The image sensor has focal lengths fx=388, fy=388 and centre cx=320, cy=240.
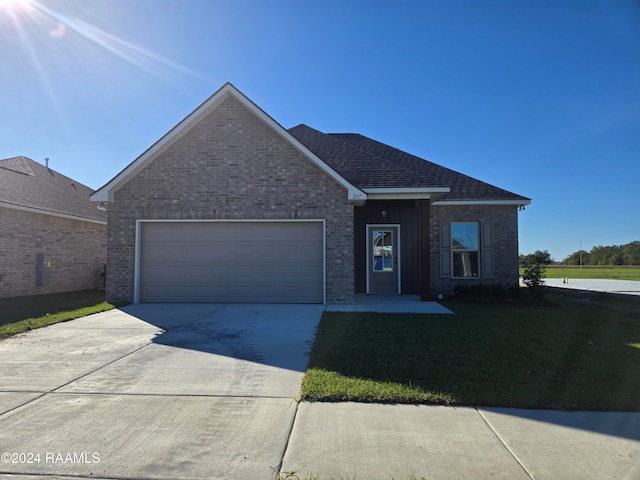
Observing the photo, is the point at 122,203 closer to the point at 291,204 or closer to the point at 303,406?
the point at 291,204

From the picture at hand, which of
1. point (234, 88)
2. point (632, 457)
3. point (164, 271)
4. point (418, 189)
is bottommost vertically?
point (632, 457)

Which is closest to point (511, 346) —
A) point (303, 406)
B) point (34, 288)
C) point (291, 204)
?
point (303, 406)

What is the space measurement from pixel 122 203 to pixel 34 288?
5730 mm

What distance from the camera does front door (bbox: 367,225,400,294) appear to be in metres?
12.9

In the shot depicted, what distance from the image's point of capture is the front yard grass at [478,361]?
408 centimetres

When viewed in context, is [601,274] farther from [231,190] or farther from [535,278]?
[231,190]

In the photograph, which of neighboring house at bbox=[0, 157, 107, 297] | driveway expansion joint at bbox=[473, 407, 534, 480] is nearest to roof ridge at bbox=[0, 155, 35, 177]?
neighboring house at bbox=[0, 157, 107, 297]

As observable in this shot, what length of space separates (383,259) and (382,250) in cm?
30

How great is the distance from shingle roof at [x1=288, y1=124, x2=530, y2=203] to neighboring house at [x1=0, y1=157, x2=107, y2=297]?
929cm

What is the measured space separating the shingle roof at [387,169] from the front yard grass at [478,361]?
4.09m

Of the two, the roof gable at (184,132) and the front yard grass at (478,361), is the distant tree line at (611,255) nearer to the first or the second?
the front yard grass at (478,361)

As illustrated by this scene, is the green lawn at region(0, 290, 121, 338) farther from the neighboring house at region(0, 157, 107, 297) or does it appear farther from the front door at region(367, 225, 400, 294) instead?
the front door at region(367, 225, 400, 294)

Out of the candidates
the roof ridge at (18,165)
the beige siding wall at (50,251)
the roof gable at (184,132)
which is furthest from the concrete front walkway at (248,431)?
the roof ridge at (18,165)

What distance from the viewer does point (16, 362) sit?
17.5 ft
